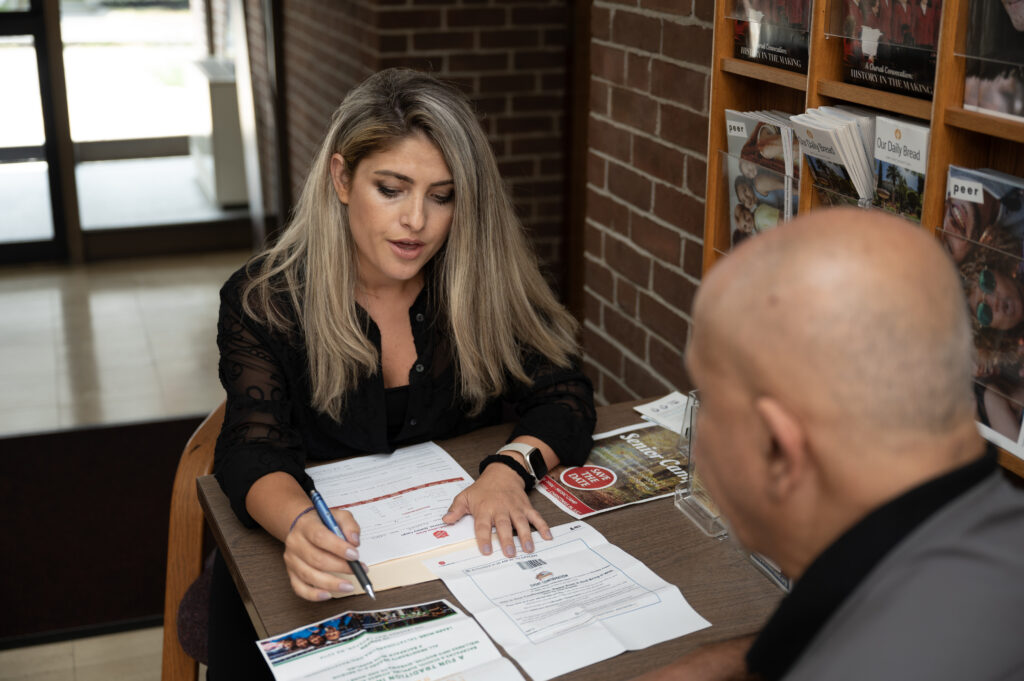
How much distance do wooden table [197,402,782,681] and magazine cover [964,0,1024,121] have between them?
68cm

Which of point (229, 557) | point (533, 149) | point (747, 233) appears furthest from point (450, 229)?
point (533, 149)

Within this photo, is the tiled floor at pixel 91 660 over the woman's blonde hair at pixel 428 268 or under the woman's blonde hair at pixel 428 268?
under

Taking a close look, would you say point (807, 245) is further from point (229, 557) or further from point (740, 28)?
point (740, 28)

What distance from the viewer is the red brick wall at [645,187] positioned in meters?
2.22

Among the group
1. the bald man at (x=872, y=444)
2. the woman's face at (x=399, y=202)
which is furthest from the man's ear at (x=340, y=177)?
the bald man at (x=872, y=444)

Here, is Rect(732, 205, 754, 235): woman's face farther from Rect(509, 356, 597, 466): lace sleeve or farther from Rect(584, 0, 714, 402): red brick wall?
Rect(509, 356, 597, 466): lace sleeve

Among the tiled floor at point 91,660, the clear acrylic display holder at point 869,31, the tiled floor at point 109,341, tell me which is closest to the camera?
the clear acrylic display holder at point 869,31

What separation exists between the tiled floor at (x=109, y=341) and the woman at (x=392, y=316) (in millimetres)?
2263

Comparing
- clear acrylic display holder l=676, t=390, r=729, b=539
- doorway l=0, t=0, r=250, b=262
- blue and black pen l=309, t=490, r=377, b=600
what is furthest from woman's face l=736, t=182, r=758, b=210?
doorway l=0, t=0, r=250, b=262

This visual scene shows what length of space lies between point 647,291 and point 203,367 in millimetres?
2709

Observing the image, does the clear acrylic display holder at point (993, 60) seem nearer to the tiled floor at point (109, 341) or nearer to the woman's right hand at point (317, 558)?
the woman's right hand at point (317, 558)

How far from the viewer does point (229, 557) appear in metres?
1.55

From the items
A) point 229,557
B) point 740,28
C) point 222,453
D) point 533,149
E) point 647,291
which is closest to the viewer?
point 229,557

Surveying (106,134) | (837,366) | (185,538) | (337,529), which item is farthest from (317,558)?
(106,134)
